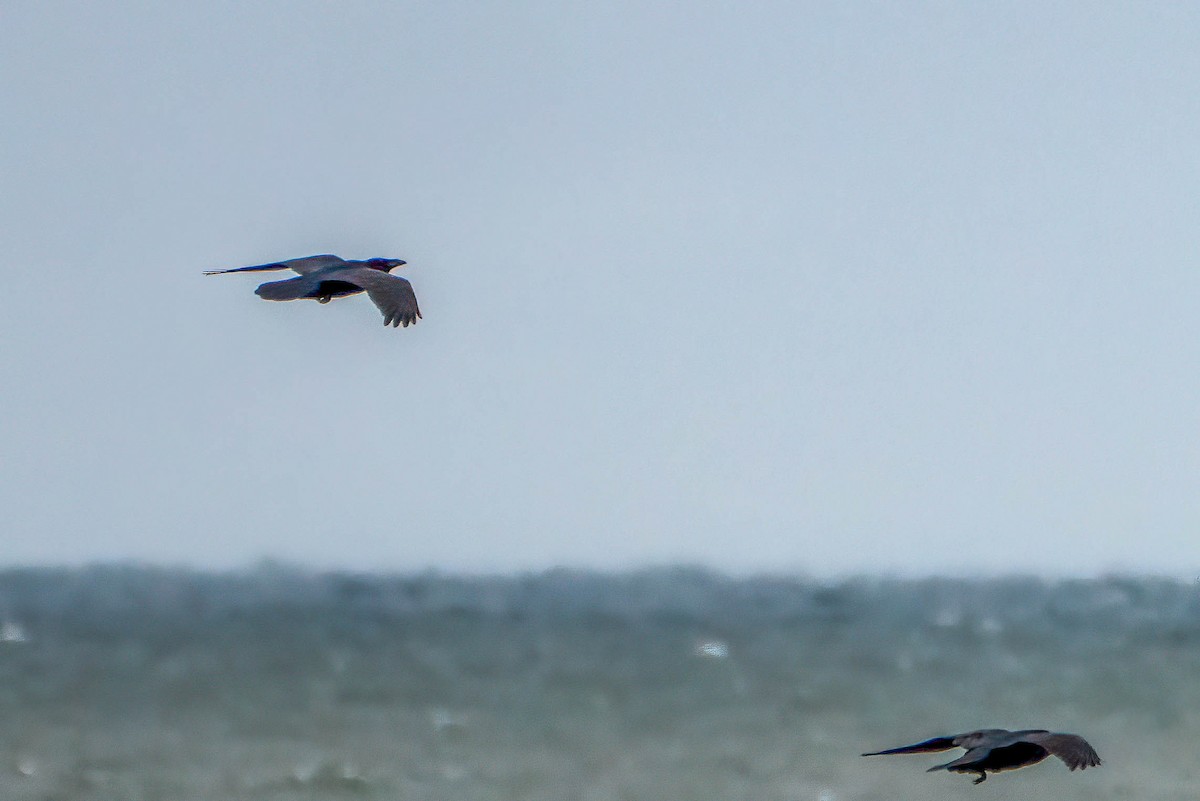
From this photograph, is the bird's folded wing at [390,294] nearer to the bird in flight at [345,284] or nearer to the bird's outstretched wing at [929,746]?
the bird in flight at [345,284]

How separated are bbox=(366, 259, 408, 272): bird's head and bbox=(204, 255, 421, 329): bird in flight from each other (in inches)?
15.8

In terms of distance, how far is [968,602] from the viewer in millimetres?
95625

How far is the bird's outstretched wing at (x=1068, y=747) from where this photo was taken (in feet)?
45.0

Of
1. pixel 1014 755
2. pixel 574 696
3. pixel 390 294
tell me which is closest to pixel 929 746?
pixel 1014 755

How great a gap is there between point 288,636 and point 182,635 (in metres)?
3.91

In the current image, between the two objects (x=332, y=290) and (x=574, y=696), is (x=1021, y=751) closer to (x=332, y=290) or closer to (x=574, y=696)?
(x=332, y=290)

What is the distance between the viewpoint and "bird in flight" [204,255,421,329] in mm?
14617

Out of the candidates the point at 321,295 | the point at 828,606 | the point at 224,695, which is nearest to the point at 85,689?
the point at 224,695

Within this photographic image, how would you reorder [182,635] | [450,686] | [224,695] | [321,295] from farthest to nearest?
1. [182,635]
2. [450,686]
3. [224,695]
4. [321,295]

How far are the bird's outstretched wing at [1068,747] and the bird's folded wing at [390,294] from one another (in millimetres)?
5410

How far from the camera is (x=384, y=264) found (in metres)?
16.3

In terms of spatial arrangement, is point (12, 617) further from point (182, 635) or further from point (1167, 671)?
point (1167, 671)

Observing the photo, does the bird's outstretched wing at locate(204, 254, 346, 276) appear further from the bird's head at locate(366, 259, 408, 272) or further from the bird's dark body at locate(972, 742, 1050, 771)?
the bird's dark body at locate(972, 742, 1050, 771)

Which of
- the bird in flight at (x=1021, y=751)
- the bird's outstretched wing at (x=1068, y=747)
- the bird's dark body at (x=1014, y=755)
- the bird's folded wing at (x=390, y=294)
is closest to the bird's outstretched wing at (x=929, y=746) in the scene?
the bird in flight at (x=1021, y=751)
